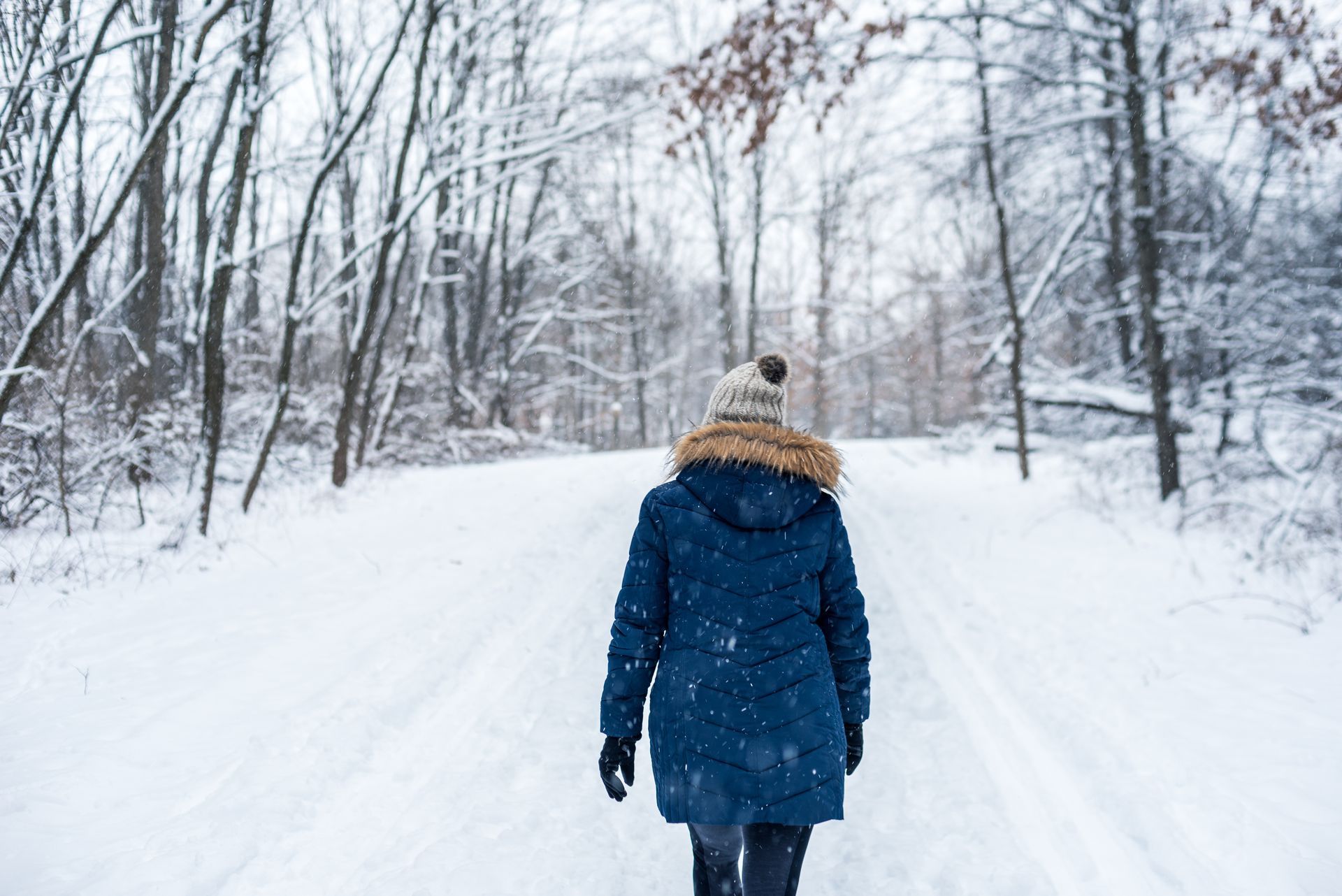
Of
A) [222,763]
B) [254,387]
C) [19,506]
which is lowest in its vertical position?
[222,763]

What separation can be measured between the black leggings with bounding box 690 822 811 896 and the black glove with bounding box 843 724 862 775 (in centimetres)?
30

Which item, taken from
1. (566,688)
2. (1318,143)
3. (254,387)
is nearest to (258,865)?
(566,688)

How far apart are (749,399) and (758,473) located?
36 centimetres

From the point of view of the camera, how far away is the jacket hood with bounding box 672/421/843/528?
218cm

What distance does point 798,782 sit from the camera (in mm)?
2100

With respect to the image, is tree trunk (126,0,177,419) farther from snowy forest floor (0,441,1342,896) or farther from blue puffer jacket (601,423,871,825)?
blue puffer jacket (601,423,871,825)

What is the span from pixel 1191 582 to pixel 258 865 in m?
7.50

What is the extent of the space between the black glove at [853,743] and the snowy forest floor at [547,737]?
1036 millimetres

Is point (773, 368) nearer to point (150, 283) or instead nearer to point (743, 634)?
point (743, 634)

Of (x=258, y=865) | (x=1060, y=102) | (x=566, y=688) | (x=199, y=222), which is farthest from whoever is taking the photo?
(x=199, y=222)

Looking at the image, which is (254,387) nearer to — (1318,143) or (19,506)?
(19,506)

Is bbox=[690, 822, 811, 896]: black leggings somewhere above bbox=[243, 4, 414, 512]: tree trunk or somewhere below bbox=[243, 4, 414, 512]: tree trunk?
below

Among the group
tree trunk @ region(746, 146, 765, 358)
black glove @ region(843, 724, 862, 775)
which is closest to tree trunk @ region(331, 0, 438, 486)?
black glove @ region(843, 724, 862, 775)

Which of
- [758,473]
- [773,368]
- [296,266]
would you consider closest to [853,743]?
[758,473]
